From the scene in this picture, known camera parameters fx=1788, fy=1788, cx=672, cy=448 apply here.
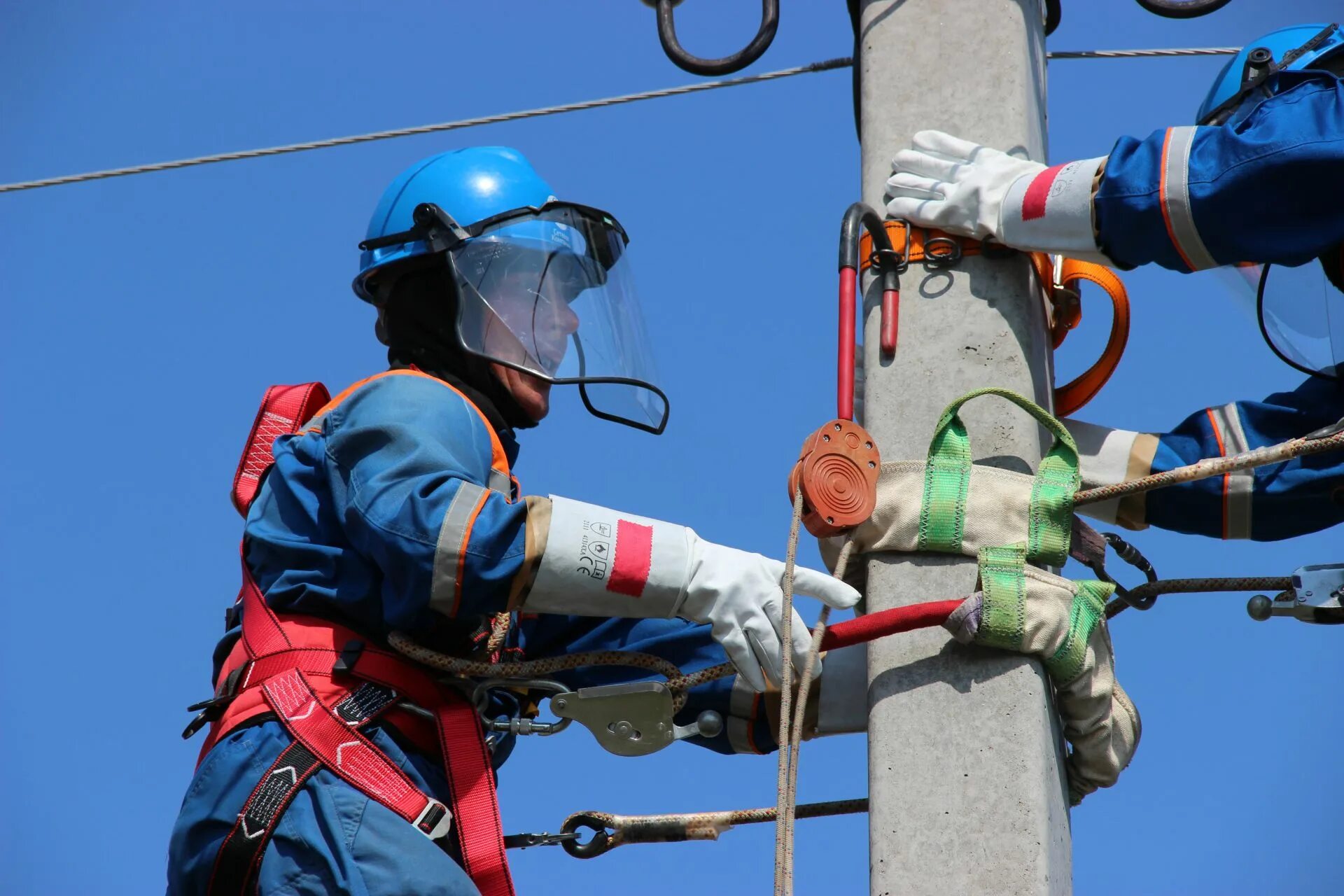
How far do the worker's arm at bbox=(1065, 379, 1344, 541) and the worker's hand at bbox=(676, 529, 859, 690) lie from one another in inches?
30.1

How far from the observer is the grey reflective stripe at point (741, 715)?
414 centimetres

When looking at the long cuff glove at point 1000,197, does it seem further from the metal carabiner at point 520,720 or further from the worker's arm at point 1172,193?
the metal carabiner at point 520,720

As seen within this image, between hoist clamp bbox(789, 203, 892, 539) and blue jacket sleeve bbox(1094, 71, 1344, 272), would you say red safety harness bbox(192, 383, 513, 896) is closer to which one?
hoist clamp bbox(789, 203, 892, 539)

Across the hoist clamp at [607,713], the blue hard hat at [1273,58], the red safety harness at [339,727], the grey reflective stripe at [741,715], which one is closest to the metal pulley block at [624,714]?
the hoist clamp at [607,713]

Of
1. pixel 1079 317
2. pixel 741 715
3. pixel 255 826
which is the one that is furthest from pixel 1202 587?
pixel 255 826

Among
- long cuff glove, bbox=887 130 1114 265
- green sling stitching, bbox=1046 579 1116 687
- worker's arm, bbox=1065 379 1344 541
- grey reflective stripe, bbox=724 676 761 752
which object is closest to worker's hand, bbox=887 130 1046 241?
long cuff glove, bbox=887 130 1114 265

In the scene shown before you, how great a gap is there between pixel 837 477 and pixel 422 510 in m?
0.78

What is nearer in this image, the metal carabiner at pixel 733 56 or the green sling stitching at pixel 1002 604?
the green sling stitching at pixel 1002 604

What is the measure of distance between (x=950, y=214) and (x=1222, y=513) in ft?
3.15

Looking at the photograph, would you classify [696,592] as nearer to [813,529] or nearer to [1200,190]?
[813,529]

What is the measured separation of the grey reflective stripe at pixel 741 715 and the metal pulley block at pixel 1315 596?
1.18 meters

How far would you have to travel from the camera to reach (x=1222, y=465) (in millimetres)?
3447

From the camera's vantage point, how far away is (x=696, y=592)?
345 cm

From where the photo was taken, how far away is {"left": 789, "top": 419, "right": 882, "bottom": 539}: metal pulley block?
3.37 meters
